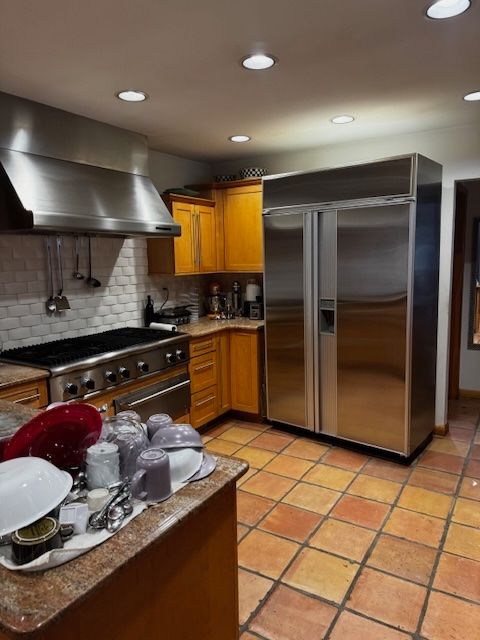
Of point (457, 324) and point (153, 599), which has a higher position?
point (457, 324)

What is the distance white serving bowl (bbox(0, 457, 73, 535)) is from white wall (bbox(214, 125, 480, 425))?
10.5 ft

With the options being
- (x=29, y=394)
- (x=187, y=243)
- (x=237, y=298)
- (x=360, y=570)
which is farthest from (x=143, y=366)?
(x=360, y=570)

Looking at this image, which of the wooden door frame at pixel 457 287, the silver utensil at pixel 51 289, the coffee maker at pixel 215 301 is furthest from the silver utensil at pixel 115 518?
the wooden door frame at pixel 457 287

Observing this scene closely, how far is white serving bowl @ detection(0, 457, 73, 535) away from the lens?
0.97 metres

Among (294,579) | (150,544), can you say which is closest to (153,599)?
(150,544)

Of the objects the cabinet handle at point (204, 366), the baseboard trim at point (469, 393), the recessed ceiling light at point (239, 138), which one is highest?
the recessed ceiling light at point (239, 138)

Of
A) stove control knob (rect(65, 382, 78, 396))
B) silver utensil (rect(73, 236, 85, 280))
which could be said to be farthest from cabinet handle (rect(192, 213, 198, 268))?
stove control knob (rect(65, 382, 78, 396))

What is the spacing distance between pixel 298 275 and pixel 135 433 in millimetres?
2433

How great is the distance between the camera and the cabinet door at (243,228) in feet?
13.4

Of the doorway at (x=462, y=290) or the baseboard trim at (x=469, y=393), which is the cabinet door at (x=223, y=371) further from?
the baseboard trim at (x=469, y=393)

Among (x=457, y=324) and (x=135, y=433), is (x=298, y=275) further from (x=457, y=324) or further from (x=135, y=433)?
(x=135, y=433)

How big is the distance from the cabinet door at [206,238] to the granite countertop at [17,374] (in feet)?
6.32

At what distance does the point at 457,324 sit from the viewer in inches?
176

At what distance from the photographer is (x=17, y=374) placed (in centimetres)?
245
